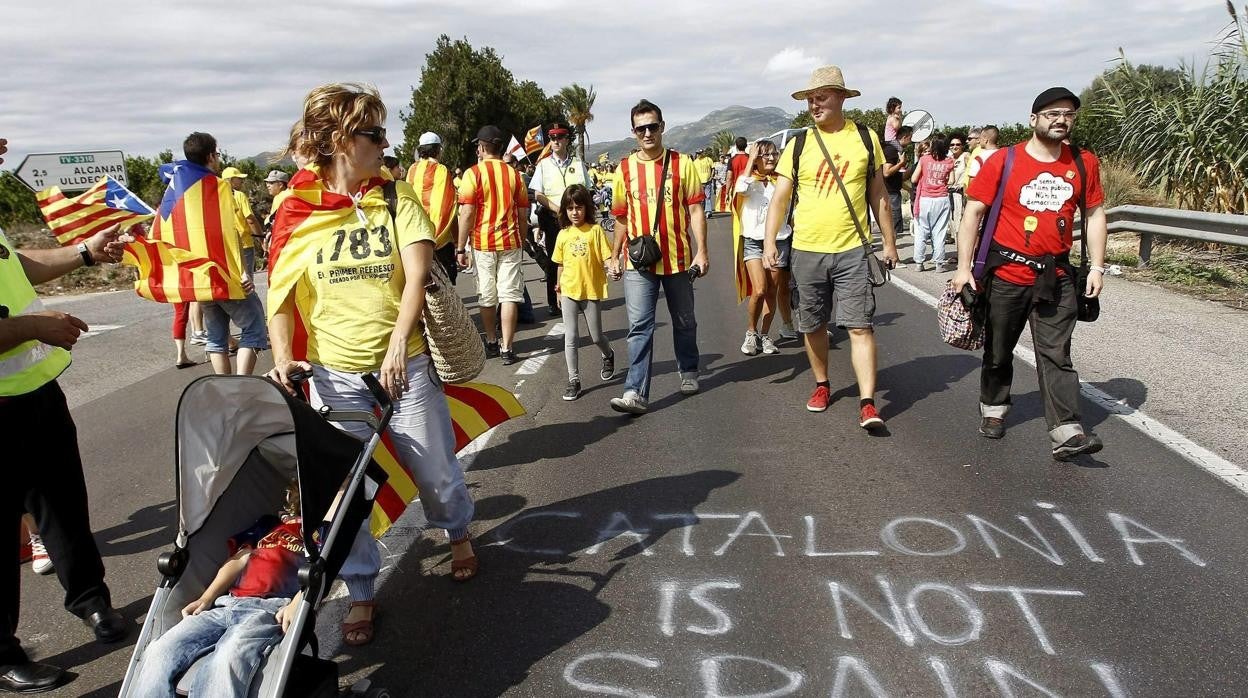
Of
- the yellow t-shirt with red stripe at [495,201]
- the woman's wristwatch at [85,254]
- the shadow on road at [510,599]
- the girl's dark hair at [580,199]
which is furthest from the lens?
the yellow t-shirt with red stripe at [495,201]

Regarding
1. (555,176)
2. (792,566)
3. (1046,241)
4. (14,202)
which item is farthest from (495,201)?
(14,202)

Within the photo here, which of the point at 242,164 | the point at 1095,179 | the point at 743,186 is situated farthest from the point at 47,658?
the point at 242,164

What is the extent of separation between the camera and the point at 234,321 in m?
6.73

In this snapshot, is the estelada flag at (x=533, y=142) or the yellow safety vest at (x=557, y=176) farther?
the estelada flag at (x=533, y=142)

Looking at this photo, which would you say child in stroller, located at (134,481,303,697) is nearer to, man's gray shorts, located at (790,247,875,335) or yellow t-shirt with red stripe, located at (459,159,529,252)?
man's gray shorts, located at (790,247,875,335)

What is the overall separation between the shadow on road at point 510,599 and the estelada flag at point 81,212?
261 centimetres

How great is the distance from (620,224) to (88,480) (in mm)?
3948

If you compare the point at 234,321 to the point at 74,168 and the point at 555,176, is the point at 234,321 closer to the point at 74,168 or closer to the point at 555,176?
the point at 555,176

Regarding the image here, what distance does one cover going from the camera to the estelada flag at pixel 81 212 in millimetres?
4926

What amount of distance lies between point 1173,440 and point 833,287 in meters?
2.13

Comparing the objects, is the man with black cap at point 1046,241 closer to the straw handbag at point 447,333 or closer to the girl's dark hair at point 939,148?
the straw handbag at point 447,333

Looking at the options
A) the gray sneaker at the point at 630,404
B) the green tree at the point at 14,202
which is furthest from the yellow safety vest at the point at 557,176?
the green tree at the point at 14,202

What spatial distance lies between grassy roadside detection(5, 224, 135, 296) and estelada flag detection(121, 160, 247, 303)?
36.9ft

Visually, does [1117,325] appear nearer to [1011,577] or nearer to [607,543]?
[1011,577]
